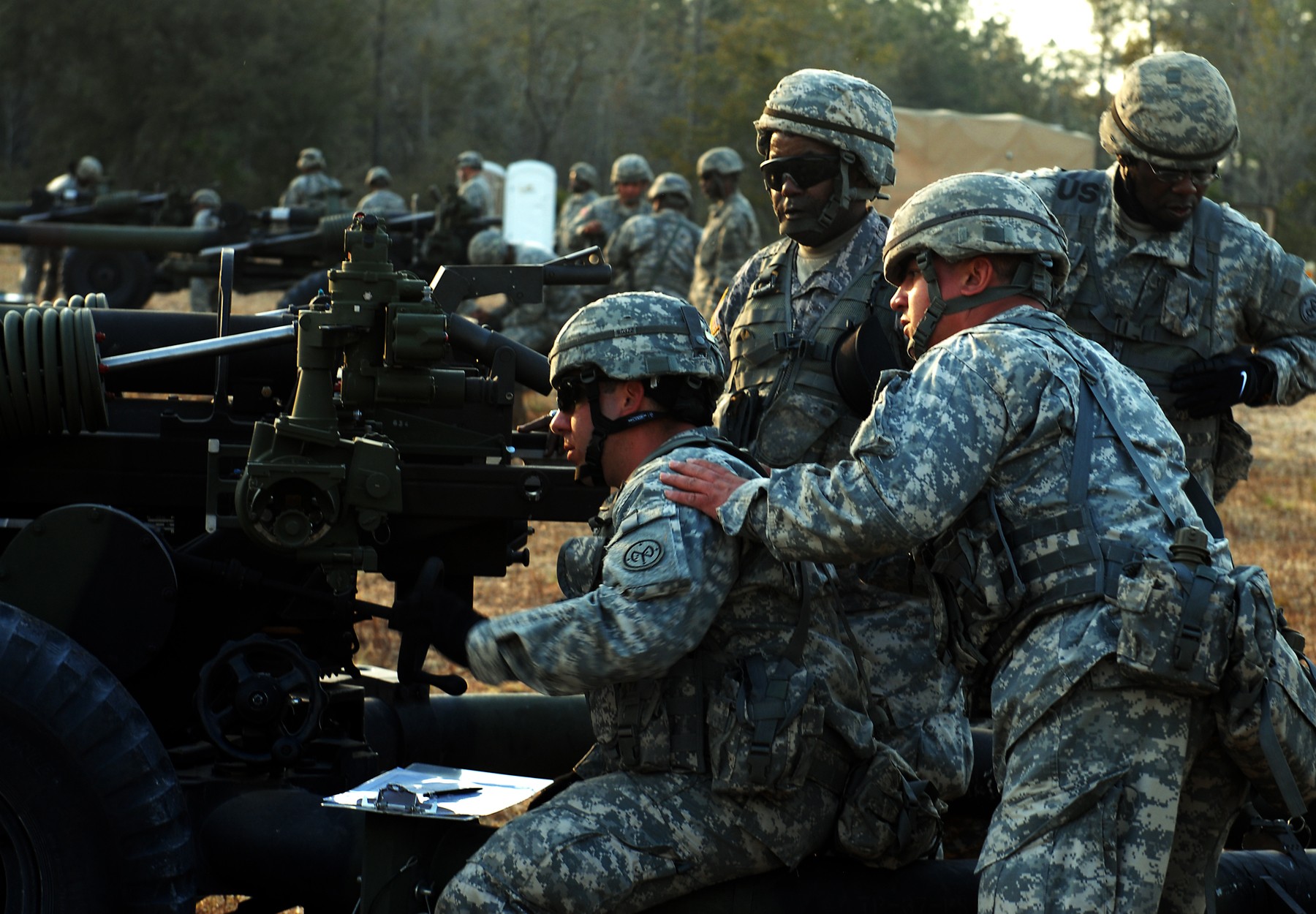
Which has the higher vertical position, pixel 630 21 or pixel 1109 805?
pixel 630 21

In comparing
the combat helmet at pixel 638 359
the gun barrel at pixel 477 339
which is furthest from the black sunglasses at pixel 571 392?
the gun barrel at pixel 477 339

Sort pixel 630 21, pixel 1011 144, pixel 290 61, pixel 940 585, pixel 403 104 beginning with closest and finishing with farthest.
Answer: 1. pixel 940 585
2. pixel 1011 144
3. pixel 290 61
4. pixel 403 104
5. pixel 630 21

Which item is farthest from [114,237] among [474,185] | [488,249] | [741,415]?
[741,415]

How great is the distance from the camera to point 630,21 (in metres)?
54.0

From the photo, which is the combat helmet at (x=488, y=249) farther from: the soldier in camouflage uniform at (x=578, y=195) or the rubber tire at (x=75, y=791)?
the rubber tire at (x=75, y=791)

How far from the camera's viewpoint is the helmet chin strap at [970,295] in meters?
3.15

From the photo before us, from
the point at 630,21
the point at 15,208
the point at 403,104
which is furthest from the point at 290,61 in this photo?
the point at 15,208

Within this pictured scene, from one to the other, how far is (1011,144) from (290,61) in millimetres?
23284

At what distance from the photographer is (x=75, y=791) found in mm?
3514

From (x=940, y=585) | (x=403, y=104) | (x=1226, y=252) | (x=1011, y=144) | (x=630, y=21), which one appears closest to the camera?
(x=940, y=585)

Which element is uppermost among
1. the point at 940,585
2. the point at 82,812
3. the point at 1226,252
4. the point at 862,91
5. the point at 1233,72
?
the point at 1233,72

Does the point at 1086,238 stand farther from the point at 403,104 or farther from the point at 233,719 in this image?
the point at 403,104

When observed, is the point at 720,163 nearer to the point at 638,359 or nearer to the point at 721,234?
Answer: the point at 721,234

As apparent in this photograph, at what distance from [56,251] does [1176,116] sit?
1775 centimetres
